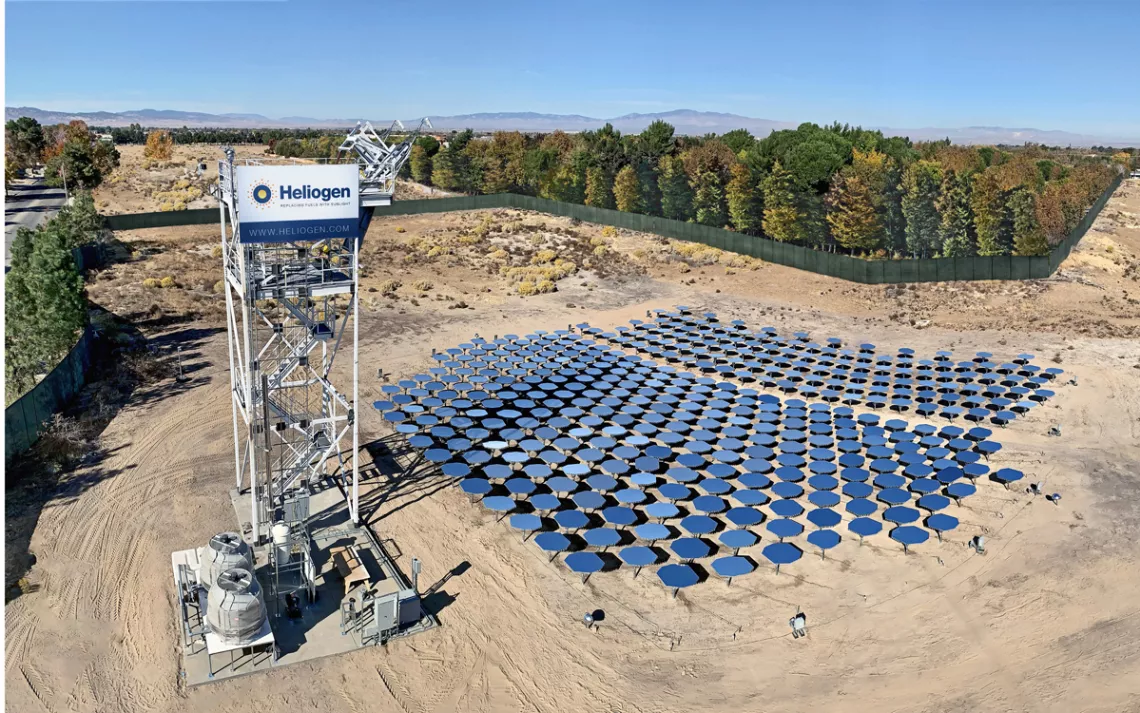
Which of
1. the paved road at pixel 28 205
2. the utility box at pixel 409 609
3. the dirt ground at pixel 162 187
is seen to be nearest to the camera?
the utility box at pixel 409 609

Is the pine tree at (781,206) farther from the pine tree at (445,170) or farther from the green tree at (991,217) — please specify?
the pine tree at (445,170)

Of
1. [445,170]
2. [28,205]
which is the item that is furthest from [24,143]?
[445,170]

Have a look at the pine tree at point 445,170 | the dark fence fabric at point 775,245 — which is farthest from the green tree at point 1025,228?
the pine tree at point 445,170

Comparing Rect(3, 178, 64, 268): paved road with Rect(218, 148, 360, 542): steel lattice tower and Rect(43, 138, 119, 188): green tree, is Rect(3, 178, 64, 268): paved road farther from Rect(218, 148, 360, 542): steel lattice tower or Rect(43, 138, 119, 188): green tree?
Rect(218, 148, 360, 542): steel lattice tower

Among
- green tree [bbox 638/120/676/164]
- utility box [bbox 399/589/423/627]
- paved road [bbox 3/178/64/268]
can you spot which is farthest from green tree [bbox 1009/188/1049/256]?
paved road [bbox 3/178/64/268]

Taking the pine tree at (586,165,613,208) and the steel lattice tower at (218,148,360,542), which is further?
the pine tree at (586,165,613,208)

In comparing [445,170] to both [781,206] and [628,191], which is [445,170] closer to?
[628,191]

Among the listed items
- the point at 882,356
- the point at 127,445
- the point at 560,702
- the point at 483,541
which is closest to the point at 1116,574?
the point at 560,702
